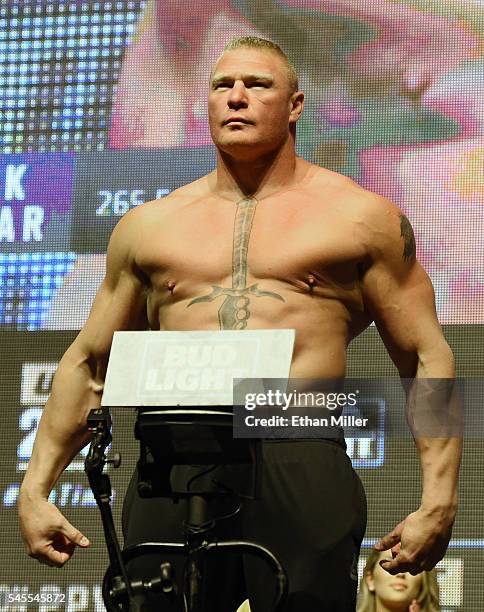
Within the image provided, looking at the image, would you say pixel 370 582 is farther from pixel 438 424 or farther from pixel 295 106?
pixel 295 106

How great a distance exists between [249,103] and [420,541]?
0.88 metres

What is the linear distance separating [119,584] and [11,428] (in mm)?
2028

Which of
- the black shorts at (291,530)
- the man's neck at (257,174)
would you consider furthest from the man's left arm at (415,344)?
the man's neck at (257,174)

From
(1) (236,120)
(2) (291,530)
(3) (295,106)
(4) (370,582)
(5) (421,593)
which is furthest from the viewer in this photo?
(4) (370,582)

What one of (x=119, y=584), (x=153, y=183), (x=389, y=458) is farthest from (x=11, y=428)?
(x=119, y=584)

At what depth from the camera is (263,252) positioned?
262cm

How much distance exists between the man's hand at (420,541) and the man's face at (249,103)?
0.77 m

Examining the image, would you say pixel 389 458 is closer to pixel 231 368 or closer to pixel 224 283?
pixel 224 283

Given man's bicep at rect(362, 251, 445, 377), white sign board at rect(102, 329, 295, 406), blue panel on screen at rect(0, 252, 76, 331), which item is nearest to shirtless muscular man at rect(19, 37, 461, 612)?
man's bicep at rect(362, 251, 445, 377)

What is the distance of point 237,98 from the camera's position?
2.67 m

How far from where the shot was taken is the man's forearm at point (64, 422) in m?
2.65

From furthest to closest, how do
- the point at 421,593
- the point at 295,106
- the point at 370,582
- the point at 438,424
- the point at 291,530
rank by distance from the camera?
1. the point at 370,582
2. the point at 421,593
3. the point at 295,106
4. the point at 438,424
5. the point at 291,530

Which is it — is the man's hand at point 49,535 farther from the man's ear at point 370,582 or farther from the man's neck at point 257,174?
the man's ear at point 370,582

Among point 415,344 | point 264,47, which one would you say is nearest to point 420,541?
point 415,344
